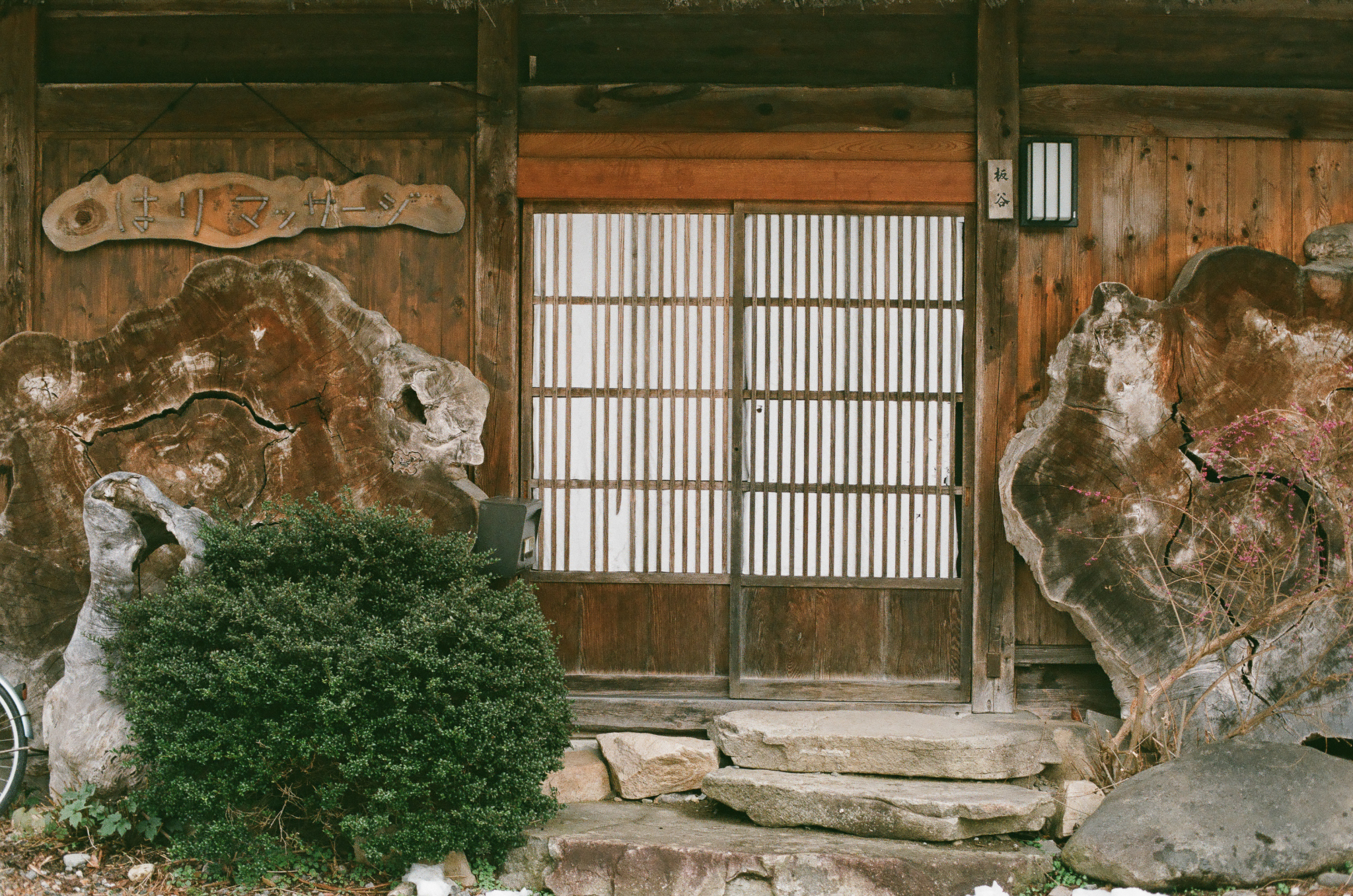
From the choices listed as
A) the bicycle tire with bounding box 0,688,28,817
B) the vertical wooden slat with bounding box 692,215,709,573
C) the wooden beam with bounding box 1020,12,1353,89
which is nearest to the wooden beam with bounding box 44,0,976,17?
the wooden beam with bounding box 1020,12,1353,89

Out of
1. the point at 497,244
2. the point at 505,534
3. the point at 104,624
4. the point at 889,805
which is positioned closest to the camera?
the point at 889,805

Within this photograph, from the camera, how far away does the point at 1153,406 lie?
5141 millimetres

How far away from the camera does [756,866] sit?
4.14m

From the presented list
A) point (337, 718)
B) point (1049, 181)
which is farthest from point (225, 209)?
point (1049, 181)

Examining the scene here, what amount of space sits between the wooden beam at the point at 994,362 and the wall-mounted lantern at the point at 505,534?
254 centimetres

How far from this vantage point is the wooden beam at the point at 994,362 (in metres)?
5.33

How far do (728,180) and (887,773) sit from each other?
332cm

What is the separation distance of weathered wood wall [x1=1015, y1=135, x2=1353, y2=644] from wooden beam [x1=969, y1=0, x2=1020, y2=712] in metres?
0.12

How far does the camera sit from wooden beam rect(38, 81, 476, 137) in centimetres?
542

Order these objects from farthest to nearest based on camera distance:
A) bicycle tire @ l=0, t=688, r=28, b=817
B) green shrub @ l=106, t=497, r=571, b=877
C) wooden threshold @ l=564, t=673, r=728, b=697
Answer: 1. wooden threshold @ l=564, t=673, r=728, b=697
2. bicycle tire @ l=0, t=688, r=28, b=817
3. green shrub @ l=106, t=497, r=571, b=877

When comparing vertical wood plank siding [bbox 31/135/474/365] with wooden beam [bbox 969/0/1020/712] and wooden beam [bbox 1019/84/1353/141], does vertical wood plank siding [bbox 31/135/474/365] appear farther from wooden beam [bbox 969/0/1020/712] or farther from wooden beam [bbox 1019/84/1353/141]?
wooden beam [bbox 1019/84/1353/141]

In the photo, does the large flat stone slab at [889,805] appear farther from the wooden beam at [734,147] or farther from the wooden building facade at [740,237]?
the wooden beam at [734,147]

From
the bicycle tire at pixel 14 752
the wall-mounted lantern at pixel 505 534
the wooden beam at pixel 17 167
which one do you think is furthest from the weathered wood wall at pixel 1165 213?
the wooden beam at pixel 17 167

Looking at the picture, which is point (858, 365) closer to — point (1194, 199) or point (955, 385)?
point (955, 385)
